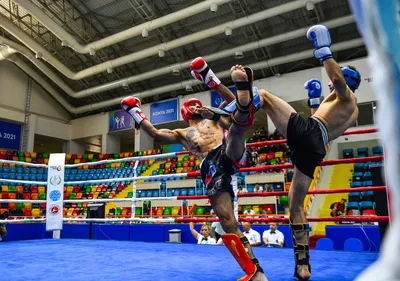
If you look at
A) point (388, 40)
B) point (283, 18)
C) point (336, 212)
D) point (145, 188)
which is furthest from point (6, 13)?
point (388, 40)

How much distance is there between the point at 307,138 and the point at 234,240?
2.04 ft

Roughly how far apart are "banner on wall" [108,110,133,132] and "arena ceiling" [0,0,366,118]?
68cm

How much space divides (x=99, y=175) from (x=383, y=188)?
11662 mm

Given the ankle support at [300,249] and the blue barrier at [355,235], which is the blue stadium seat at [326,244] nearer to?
the blue barrier at [355,235]

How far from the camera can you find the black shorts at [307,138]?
1.76m

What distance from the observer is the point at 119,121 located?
13586mm

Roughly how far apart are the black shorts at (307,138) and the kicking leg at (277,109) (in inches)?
1.0

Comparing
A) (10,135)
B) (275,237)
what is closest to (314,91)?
(275,237)

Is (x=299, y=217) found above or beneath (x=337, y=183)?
beneath

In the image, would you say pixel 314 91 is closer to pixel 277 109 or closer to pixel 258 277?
pixel 277 109

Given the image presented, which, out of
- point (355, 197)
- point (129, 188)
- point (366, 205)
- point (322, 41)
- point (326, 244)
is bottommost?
point (326, 244)

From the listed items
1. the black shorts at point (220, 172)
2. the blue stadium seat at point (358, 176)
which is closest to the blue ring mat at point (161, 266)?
the black shorts at point (220, 172)

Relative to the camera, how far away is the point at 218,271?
1.95m

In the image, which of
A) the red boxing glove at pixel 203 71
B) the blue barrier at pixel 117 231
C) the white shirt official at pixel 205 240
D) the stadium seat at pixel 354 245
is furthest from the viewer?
the blue barrier at pixel 117 231
